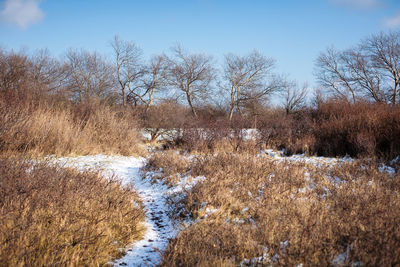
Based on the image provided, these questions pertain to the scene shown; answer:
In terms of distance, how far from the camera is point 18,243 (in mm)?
2270

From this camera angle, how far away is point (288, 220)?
3086 mm

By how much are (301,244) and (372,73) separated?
31.2m

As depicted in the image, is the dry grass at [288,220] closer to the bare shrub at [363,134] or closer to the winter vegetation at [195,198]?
the winter vegetation at [195,198]

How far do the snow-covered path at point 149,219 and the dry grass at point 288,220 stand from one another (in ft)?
1.09

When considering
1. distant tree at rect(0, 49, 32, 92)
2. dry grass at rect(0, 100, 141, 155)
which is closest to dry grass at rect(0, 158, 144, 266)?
dry grass at rect(0, 100, 141, 155)

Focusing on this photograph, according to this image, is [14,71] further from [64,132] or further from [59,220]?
[59,220]

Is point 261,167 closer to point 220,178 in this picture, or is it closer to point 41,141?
point 220,178

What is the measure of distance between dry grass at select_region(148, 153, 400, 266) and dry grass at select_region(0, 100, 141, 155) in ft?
19.4

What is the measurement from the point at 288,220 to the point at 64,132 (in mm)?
8478

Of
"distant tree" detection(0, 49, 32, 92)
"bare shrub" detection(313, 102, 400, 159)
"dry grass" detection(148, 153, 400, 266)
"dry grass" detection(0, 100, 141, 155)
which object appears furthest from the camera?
"distant tree" detection(0, 49, 32, 92)

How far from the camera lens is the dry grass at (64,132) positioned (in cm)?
742

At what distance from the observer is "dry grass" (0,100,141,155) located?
7.42 m

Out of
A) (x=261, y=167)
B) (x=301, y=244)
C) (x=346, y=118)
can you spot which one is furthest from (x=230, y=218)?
(x=346, y=118)

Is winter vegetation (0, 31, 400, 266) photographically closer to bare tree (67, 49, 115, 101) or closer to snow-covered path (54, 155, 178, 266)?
snow-covered path (54, 155, 178, 266)
